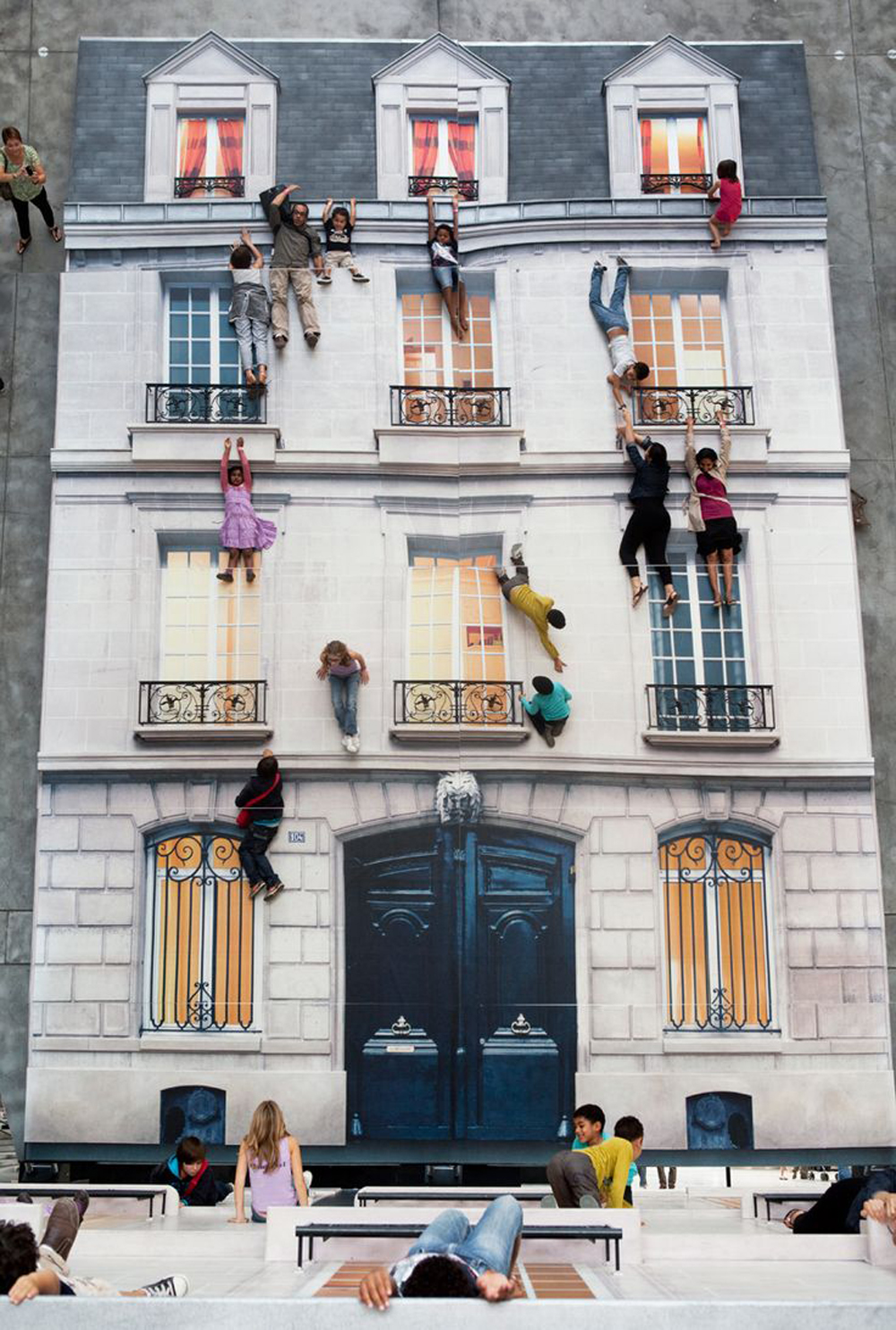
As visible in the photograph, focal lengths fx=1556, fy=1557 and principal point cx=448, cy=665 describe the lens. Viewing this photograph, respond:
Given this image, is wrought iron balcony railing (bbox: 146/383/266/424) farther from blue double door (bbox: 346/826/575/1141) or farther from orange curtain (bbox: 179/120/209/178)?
blue double door (bbox: 346/826/575/1141)

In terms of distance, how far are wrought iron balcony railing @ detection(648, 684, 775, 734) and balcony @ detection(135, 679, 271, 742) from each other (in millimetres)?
2371

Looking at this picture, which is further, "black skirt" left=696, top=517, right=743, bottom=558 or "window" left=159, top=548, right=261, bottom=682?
"black skirt" left=696, top=517, right=743, bottom=558

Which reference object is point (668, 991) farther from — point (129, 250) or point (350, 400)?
point (129, 250)

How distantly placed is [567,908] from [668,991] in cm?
75

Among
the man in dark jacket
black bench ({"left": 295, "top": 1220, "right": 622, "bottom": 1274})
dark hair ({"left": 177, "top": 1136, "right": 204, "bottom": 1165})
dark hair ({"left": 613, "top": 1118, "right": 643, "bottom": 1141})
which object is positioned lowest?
black bench ({"left": 295, "top": 1220, "right": 622, "bottom": 1274})

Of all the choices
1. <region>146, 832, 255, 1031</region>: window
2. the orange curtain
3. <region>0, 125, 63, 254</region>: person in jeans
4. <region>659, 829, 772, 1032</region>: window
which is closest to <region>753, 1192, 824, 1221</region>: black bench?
<region>659, 829, 772, 1032</region>: window

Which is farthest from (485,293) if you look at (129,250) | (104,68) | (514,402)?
(104,68)

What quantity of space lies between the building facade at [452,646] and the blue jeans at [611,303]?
9 cm

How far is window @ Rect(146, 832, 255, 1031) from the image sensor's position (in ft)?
29.7

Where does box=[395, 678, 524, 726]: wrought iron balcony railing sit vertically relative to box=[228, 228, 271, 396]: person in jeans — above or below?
below

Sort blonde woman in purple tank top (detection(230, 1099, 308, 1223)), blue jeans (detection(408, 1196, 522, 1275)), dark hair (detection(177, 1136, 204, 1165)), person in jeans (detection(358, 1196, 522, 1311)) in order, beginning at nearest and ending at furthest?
person in jeans (detection(358, 1196, 522, 1311))
blue jeans (detection(408, 1196, 522, 1275))
blonde woman in purple tank top (detection(230, 1099, 308, 1223))
dark hair (detection(177, 1136, 204, 1165))

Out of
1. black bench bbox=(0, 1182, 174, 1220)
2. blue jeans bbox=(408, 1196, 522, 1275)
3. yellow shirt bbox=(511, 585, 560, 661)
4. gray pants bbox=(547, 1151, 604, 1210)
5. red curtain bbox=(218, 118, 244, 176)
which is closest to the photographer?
blue jeans bbox=(408, 1196, 522, 1275)

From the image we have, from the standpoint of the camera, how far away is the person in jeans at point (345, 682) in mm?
9352

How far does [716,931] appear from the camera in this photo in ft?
30.0
